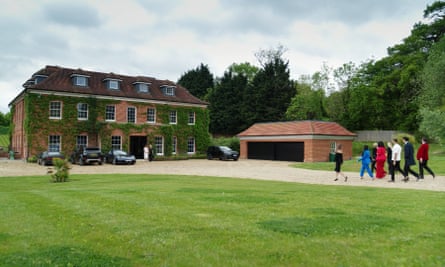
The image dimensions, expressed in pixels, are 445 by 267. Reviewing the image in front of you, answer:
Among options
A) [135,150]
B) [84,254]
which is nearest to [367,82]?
[135,150]

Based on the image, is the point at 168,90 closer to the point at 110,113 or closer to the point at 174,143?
the point at 174,143

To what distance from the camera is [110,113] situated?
122 feet

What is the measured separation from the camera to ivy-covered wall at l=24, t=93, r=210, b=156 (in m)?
33.2

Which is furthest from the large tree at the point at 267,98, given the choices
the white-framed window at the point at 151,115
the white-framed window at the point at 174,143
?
the white-framed window at the point at 151,115

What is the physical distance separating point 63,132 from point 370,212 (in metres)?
32.1

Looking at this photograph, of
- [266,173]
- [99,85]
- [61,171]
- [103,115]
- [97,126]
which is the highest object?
[99,85]

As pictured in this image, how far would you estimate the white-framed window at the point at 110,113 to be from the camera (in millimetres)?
37000

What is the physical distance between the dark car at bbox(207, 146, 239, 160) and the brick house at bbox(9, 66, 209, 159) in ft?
14.4

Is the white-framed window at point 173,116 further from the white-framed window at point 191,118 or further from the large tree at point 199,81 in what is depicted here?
the large tree at point 199,81

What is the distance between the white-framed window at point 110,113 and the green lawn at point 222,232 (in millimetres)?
28764

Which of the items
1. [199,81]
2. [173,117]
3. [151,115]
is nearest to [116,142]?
[151,115]

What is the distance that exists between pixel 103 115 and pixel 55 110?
427cm

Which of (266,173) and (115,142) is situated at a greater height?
(115,142)

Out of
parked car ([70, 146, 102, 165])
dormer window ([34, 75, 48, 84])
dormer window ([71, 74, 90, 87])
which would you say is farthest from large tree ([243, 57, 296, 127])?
parked car ([70, 146, 102, 165])
